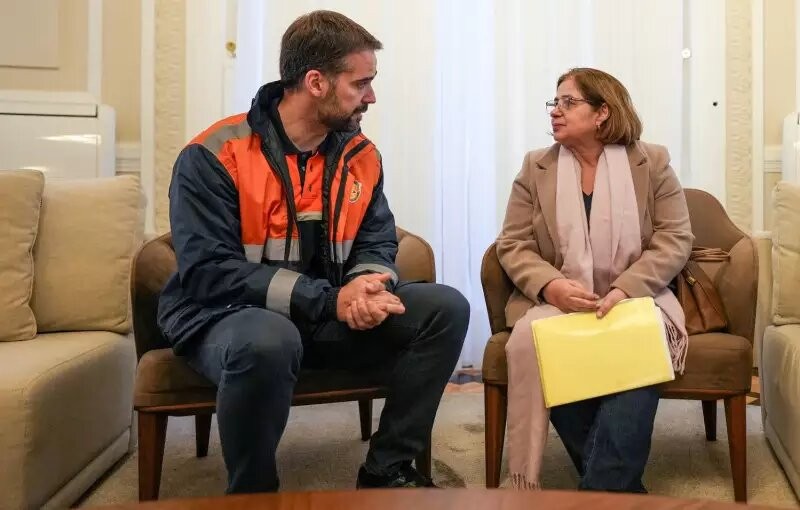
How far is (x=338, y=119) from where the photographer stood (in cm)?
168

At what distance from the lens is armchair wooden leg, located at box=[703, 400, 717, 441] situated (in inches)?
82.8

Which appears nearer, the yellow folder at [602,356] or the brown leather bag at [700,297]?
the yellow folder at [602,356]

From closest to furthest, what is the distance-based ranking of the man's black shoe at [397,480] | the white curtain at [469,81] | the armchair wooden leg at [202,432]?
the man's black shoe at [397,480] < the armchair wooden leg at [202,432] < the white curtain at [469,81]

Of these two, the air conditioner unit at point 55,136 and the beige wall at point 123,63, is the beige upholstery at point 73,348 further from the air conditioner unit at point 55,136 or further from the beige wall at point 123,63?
the beige wall at point 123,63

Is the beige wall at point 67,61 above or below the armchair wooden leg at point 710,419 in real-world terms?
above

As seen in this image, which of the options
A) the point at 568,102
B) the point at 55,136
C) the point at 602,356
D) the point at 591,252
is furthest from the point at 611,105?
the point at 55,136

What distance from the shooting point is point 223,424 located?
4.51 feet

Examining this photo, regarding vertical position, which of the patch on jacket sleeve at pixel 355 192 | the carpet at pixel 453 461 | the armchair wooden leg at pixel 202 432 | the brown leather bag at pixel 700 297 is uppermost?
the patch on jacket sleeve at pixel 355 192

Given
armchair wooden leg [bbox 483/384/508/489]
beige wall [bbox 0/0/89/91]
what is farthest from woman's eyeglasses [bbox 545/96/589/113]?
beige wall [bbox 0/0/89/91]

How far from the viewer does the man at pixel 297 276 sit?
4.53 feet

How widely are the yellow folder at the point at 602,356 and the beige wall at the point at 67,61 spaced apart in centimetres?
201

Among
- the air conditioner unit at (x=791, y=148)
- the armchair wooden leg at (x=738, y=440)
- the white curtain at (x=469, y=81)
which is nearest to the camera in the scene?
the armchair wooden leg at (x=738, y=440)

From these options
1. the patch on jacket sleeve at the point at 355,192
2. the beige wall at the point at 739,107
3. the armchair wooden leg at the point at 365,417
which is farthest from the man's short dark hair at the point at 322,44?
the beige wall at the point at 739,107

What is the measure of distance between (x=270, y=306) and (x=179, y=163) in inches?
14.9
